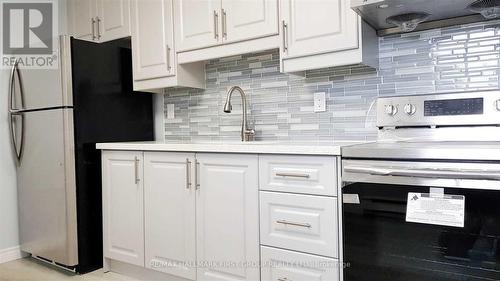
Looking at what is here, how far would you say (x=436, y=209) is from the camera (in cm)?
134

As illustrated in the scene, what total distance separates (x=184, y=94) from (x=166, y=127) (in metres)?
0.32

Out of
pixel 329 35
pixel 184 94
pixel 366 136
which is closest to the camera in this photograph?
pixel 329 35

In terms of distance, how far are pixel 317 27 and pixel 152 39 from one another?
1.24m

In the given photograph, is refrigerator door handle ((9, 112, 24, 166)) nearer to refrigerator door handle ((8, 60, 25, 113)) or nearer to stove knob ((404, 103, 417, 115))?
refrigerator door handle ((8, 60, 25, 113))

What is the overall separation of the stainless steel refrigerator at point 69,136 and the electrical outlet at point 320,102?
4.61 ft

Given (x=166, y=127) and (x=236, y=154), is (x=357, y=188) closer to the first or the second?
(x=236, y=154)

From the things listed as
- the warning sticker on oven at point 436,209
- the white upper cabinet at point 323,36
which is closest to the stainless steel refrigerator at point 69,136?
the white upper cabinet at point 323,36

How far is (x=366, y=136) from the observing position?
2.10 m

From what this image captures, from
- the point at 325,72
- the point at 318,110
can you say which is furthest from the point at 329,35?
the point at 318,110

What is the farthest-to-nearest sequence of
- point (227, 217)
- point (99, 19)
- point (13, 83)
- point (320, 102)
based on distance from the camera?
point (99, 19), point (13, 83), point (320, 102), point (227, 217)

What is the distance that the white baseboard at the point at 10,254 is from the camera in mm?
2922

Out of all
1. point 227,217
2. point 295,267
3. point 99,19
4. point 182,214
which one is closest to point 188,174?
point 182,214

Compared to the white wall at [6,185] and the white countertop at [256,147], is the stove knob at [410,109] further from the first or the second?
the white wall at [6,185]

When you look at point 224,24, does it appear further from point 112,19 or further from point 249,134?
point 112,19
